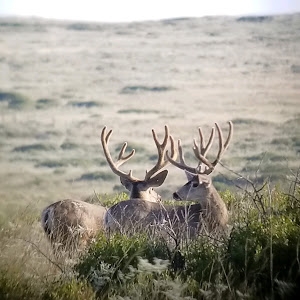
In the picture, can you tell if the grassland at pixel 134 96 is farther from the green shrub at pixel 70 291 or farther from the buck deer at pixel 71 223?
the green shrub at pixel 70 291

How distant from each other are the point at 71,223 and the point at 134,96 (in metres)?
4.14

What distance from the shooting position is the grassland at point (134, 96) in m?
7.37

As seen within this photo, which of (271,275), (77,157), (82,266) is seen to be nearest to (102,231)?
(82,266)

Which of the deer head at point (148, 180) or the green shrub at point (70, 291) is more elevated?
the green shrub at point (70, 291)

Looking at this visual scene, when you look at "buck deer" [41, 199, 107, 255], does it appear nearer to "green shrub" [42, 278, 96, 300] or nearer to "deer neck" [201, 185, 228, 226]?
"deer neck" [201, 185, 228, 226]

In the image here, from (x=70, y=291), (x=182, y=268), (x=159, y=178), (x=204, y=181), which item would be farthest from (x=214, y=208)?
(x=70, y=291)

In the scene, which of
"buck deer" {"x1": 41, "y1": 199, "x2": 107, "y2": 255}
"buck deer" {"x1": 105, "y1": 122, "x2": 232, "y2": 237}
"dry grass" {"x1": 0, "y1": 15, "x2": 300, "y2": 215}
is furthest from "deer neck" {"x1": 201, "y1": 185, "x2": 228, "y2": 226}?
"dry grass" {"x1": 0, "y1": 15, "x2": 300, "y2": 215}

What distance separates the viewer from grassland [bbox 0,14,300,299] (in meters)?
7.37

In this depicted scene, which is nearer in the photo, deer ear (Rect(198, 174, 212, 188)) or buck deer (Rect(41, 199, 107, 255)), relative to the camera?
buck deer (Rect(41, 199, 107, 255))

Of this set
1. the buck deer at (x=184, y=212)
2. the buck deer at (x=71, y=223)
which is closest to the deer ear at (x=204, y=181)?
the buck deer at (x=184, y=212)

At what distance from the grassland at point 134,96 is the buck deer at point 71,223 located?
82cm

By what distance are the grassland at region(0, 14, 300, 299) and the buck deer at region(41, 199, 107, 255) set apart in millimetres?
824

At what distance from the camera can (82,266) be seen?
463 cm

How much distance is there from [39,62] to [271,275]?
5802 mm
